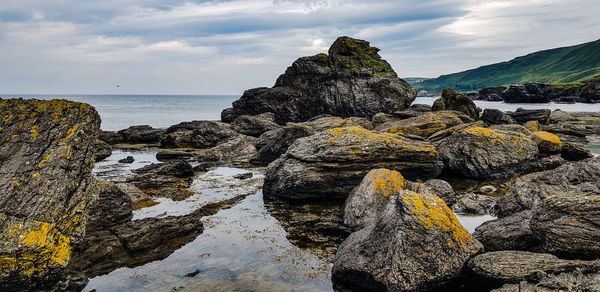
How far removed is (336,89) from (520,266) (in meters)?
32.4

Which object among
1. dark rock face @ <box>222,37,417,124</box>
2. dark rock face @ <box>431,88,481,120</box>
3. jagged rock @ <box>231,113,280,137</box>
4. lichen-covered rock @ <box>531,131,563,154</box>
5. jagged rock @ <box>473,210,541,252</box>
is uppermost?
dark rock face @ <box>222,37,417,124</box>

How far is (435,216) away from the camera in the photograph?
7.40 m

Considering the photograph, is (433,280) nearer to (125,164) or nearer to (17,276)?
(17,276)

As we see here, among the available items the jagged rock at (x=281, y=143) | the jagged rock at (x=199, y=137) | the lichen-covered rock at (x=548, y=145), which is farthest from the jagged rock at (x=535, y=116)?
the jagged rock at (x=199, y=137)

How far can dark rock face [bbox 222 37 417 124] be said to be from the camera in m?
36.0

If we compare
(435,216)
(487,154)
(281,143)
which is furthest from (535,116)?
(435,216)

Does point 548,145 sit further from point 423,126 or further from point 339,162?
point 339,162

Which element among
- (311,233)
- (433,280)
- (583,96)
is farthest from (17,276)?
(583,96)

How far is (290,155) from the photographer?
14.3 metres

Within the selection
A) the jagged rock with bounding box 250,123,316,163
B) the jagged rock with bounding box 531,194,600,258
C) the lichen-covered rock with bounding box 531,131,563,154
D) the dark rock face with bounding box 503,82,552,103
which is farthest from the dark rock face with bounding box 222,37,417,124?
Answer: the dark rock face with bounding box 503,82,552,103

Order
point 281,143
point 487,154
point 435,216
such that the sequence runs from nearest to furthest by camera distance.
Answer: point 435,216 → point 487,154 → point 281,143

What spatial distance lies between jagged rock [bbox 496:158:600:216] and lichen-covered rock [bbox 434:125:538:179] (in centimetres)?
216

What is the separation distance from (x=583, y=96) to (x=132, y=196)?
5044 inches

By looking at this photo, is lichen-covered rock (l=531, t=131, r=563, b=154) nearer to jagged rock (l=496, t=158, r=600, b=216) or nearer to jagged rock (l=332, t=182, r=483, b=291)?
jagged rock (l=496, t=158, r=600, b=216)
